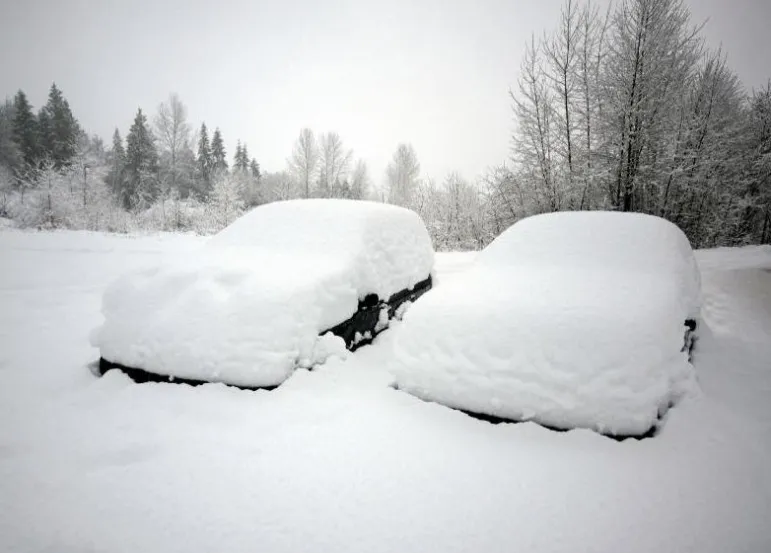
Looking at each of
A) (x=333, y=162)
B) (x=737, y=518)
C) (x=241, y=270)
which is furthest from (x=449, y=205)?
(x=333, y=162)

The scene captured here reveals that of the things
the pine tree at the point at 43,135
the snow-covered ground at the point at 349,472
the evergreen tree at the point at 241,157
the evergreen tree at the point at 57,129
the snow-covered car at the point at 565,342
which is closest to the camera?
the snow-covered ground at the point at 349,472

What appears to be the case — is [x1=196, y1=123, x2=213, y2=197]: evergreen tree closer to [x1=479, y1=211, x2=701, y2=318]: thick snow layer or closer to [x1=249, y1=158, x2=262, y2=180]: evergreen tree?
[x1=249, y1=158, x2=262, y2=180]: evergreen tree

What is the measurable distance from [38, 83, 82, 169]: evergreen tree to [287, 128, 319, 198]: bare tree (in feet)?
61.4

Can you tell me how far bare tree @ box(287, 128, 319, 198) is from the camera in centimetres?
3462

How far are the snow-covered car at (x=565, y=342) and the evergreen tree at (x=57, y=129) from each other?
41.2 meters

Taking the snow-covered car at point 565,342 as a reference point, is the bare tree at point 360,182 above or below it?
above

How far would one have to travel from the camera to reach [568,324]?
2453 millimetres

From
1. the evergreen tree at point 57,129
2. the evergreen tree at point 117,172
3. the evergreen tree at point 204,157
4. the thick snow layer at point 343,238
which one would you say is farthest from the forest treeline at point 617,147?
the evergreen tree at point 204,157

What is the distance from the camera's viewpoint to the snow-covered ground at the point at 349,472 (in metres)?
1.76

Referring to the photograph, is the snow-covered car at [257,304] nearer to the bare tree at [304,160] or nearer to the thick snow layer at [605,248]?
the thick snow layer at [605,248]

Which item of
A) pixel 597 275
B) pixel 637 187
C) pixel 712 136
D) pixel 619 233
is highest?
pixel 712 136

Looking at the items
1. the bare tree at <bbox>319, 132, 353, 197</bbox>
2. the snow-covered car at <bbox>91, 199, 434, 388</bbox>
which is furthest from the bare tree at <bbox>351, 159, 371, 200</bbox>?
the snow-covered car at <bbox>91, 199, 434, 388</bbox>

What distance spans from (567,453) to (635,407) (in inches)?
20.7

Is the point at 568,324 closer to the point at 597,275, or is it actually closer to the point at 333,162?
the point at 597,275
